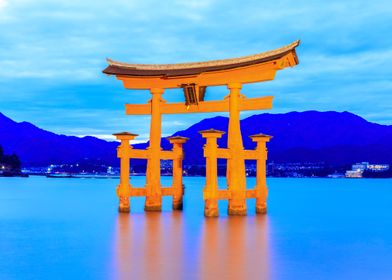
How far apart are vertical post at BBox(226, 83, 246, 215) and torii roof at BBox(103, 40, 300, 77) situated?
905mm

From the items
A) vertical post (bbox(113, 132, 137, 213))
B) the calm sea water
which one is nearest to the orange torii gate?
vertical post (bbox(113, 132, 137, 213))

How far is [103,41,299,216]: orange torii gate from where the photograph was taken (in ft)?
65.4

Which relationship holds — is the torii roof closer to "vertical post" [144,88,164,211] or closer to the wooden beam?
"vertical post" [144,88,164,211]

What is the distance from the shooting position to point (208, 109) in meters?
22.1

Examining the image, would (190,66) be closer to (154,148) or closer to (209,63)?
(209,63)

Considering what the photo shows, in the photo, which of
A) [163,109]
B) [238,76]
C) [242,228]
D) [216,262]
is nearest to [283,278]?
[216,262]

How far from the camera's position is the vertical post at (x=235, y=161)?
67.6 ft

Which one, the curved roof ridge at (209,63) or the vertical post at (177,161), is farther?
the vertical post at (177,161)

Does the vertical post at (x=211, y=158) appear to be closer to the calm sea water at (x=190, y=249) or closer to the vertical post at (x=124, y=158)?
the calm sea water at (x=190, y=249)

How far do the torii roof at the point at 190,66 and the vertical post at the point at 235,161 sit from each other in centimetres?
90

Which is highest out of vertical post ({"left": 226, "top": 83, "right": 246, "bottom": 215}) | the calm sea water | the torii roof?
the torii roof

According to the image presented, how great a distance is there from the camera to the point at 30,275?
1322cm

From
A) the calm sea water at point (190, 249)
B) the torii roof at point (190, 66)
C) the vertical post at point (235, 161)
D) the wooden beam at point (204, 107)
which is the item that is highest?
the torii roof at point (190, 66)

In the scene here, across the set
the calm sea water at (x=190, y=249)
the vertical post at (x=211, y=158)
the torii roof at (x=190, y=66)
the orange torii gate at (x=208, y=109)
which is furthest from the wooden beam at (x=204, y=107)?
the calm sea water at (x=190, y=249)
